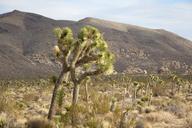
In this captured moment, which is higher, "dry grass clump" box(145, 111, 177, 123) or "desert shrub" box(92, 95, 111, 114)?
"desert shrub" box(92, 95, 111, 114)

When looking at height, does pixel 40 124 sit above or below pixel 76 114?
below

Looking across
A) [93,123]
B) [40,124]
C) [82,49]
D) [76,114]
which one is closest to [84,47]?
[82,49]

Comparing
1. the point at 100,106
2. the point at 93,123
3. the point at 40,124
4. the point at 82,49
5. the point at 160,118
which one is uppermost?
the point at 82,49

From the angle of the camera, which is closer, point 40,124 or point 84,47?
point 40,124

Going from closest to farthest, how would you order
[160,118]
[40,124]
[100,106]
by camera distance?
[40,124], [100,106], [160,118]

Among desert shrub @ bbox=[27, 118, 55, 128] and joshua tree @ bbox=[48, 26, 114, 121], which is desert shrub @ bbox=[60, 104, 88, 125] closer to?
desert shrub @ bbox=[27, 118, 55, 128]

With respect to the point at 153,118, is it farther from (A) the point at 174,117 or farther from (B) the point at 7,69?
(B) the point at 7,69

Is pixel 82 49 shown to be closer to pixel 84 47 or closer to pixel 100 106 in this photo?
pixel 84 47

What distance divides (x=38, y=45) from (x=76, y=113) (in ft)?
595

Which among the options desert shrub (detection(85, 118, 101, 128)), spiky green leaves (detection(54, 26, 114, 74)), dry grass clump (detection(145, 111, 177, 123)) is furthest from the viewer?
dry grass clump (detection(145, 111, 177, 123))

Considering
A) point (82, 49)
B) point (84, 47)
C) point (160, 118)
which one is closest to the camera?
point (82, 49)

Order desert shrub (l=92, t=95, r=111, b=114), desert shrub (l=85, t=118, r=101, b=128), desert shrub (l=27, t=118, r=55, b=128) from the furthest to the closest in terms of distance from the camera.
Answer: desert shrub (l=92, t=95, r=111, b=114), desert shrub (l=85, t=118, r=101, b=128), desert shrub (l=27, t=118, r=55, b=128)

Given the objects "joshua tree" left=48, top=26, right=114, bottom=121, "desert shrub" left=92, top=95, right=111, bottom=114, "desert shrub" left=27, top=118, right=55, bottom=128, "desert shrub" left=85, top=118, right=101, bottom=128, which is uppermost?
"joshua tree" left=48, top=26, right=114, bottom=121

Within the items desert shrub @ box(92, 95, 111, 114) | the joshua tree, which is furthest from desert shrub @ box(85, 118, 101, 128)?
the joshua tree
